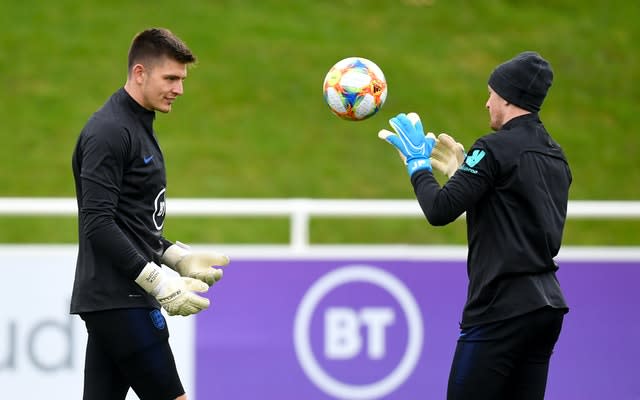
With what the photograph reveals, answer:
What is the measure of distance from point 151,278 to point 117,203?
348 mm

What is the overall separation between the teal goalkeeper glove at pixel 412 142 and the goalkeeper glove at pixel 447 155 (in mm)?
288

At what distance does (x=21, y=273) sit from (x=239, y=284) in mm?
1420

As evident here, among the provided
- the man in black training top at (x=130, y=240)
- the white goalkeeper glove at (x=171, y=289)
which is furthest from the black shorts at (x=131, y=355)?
the white goalkeeper glove at (x=171, y=289)

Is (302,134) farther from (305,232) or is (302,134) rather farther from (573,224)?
(305,232)

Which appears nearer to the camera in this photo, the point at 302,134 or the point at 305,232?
the point at 305,232

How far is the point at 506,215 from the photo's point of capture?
4625mm

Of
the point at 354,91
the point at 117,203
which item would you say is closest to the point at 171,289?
the point at 117,203

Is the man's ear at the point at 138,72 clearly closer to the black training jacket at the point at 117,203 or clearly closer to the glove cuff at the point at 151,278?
the black training jacket at the point at 117,203

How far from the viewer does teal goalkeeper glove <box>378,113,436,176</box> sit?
4848 mm

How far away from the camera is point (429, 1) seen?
1505cm

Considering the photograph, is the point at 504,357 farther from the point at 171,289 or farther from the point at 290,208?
the point at 290,208

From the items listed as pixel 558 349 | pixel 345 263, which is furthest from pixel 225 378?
pixel 558 349

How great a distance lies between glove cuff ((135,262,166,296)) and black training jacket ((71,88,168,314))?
0.09 feet

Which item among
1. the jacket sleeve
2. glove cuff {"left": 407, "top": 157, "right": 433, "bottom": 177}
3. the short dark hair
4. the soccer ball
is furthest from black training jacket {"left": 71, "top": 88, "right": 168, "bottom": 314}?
the jacket sleeve
